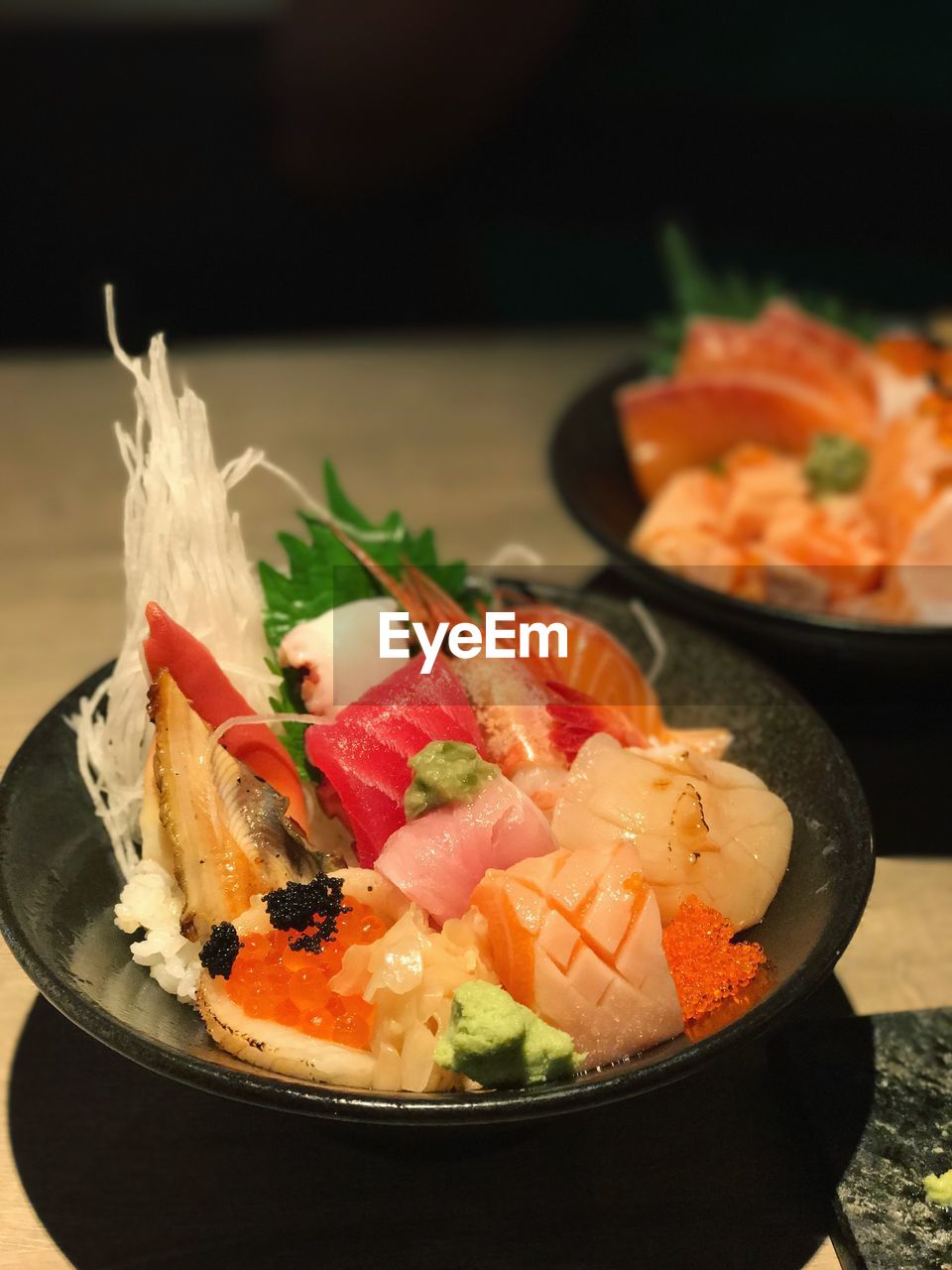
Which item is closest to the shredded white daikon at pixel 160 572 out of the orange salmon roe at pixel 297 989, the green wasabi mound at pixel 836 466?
the orange salmon roe at pixel 297 989

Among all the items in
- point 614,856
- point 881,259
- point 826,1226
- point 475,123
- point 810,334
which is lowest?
point 826,1226

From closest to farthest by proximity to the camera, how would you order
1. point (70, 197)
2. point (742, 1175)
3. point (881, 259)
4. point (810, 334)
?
point (742, 1175)
point (810, 334)
point (70, 197)
point (881, 259)

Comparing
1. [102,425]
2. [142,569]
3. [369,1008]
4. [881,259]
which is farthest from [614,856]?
[881,259]

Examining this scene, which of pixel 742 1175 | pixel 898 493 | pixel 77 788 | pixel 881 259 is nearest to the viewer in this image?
pixel 742 1175

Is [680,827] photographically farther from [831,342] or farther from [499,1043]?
[831,342]

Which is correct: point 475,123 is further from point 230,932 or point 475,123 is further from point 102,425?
point 230,932

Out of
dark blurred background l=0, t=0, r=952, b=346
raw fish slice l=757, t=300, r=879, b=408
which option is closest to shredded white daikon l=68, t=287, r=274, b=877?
raw fish slice l=757, t=300, r=879, b=408

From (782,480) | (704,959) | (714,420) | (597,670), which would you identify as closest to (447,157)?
(714,420)
